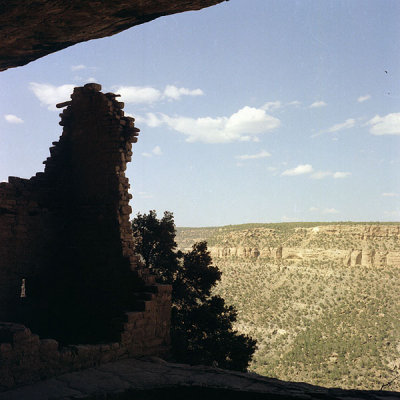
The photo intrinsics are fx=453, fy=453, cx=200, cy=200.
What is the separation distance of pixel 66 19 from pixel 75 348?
5034 millimetres

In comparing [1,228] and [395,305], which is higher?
[1,228]

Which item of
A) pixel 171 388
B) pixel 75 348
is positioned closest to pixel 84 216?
pixel 75 348

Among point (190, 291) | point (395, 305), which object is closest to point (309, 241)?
point (395, 305)

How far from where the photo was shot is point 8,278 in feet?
30.2

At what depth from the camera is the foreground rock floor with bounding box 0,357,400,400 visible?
6.18m

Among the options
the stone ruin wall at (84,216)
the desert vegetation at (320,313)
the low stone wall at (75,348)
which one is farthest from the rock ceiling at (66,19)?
Answer: the desert vegetation at (320,313)

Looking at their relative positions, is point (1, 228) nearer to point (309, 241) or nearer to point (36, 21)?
point (36, 21)

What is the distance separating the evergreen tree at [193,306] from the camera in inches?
490

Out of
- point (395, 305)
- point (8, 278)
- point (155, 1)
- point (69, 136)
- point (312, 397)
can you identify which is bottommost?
point (395, 305)

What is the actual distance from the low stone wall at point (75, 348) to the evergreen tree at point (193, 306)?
2718 millimetres

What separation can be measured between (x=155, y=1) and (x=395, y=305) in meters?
38.4

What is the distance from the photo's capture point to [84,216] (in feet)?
32.7

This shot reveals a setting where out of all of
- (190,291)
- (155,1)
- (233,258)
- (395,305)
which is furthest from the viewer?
(233,258)

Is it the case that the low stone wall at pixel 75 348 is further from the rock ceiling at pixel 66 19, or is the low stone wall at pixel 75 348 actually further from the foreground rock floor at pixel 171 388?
the rock ceiling at pixel 66 19
